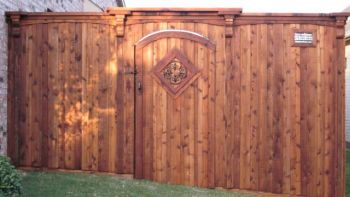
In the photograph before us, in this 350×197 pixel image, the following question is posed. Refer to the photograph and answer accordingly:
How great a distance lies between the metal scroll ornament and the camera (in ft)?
23.2

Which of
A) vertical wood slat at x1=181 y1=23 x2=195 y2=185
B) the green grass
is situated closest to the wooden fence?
vertical wood slat at x1=181 y1=23 x2=195 y2=185

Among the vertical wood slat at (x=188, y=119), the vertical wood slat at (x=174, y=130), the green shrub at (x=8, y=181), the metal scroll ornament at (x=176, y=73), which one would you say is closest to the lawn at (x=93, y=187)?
the vertical wood slat at (x=174, y=130)

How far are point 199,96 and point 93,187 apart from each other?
211 cm

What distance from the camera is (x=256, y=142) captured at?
703 cm

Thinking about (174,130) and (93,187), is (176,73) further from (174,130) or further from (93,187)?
(93,187)

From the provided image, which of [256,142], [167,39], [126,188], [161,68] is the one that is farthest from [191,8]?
[126,188]

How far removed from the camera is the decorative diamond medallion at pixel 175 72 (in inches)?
278

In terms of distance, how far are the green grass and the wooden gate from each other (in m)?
0.32

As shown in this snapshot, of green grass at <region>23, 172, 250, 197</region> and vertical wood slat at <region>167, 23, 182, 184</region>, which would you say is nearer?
green grass at <region>23, 172, 250, 197</region>

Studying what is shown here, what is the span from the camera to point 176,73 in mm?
7090

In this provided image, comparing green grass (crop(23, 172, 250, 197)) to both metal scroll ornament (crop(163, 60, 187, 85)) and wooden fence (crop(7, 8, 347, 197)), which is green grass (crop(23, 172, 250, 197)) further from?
metal scroll ornament (crop(163, 60, 187, 85))

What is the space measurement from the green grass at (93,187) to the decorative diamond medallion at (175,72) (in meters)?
1.48

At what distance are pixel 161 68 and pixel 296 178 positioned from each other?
2694mm

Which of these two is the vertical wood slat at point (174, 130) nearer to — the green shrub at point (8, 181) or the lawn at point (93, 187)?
the lawn at point (93, 187)
